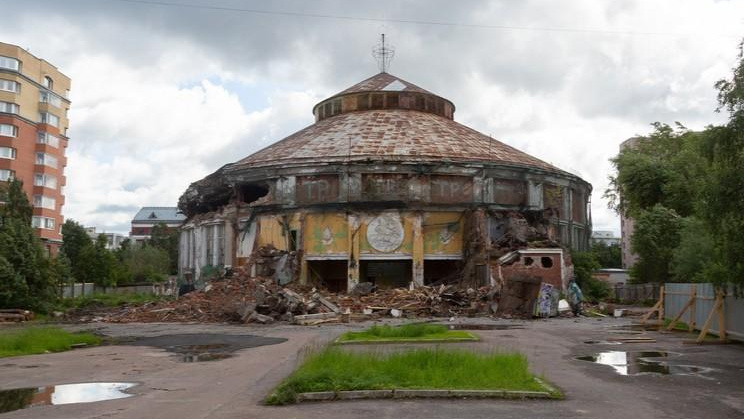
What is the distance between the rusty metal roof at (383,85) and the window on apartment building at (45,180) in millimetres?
32786

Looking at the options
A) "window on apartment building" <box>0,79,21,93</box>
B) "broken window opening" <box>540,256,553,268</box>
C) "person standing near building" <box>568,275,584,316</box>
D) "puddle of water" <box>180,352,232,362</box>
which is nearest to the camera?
"puddle of water" <box>180,352,232,362</box>

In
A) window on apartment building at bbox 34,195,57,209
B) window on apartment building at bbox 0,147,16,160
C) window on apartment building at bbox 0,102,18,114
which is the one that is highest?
window on apartment building at bbox 0,102,18,114

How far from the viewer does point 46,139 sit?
6356 centimetres

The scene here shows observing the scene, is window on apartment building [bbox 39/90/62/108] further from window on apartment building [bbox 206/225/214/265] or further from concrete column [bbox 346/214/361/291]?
concrete column [bbox 346/214/361/291]

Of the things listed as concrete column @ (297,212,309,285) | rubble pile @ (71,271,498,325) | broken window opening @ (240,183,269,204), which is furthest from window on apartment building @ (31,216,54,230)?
concrete column @ (297,212,309,285)

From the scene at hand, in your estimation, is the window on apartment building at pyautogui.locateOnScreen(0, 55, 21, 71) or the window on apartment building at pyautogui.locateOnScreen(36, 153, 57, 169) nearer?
the window on apartment building at pyautogui.locateOnScreen(0, 55, 21, 71)

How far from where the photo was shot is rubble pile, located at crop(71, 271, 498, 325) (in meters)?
26.7

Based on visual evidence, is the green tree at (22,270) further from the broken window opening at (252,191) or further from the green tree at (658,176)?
the green tree at (658,176)

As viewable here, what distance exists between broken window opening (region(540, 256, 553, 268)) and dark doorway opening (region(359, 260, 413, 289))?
8510mm

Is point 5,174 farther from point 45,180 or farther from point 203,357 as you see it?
point 203,357

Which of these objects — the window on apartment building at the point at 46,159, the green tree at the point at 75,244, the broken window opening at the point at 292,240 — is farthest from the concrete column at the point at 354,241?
the window on apartment building at the point at 46,159

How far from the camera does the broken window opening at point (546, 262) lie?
30.6m

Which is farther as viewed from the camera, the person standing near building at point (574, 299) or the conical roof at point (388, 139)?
the conical roof at point (388, 139)

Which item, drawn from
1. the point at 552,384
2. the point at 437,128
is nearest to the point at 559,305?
the point at 437,128
